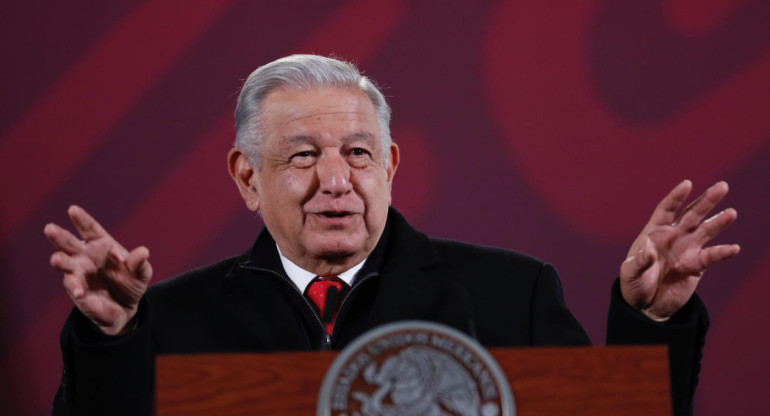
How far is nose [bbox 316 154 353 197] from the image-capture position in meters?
1.91

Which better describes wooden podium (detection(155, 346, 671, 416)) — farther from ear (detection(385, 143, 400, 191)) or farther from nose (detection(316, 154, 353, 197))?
ear (detection(385, 143, 400, 191))

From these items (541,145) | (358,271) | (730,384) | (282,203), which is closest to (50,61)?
(282,203)

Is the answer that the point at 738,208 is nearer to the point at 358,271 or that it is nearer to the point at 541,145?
the point at 541,145

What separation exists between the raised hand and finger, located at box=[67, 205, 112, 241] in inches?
32.0

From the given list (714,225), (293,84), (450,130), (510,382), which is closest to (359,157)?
(293,84)

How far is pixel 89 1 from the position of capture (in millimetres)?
2662

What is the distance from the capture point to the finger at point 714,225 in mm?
1454

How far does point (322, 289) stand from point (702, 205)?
820mm

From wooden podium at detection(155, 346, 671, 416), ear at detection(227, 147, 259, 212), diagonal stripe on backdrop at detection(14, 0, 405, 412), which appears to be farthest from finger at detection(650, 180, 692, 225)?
diagonal stripe on backdrop at detection(14, 0, 405, 412)

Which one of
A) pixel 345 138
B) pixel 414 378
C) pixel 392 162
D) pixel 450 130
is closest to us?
pixel 414 378

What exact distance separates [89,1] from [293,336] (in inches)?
53.0

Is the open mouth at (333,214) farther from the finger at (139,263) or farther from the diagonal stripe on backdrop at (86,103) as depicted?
the diagonal stripe on backdrop at (86,103)

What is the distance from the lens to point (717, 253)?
1.44m

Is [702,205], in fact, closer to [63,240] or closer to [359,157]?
[359,157]
